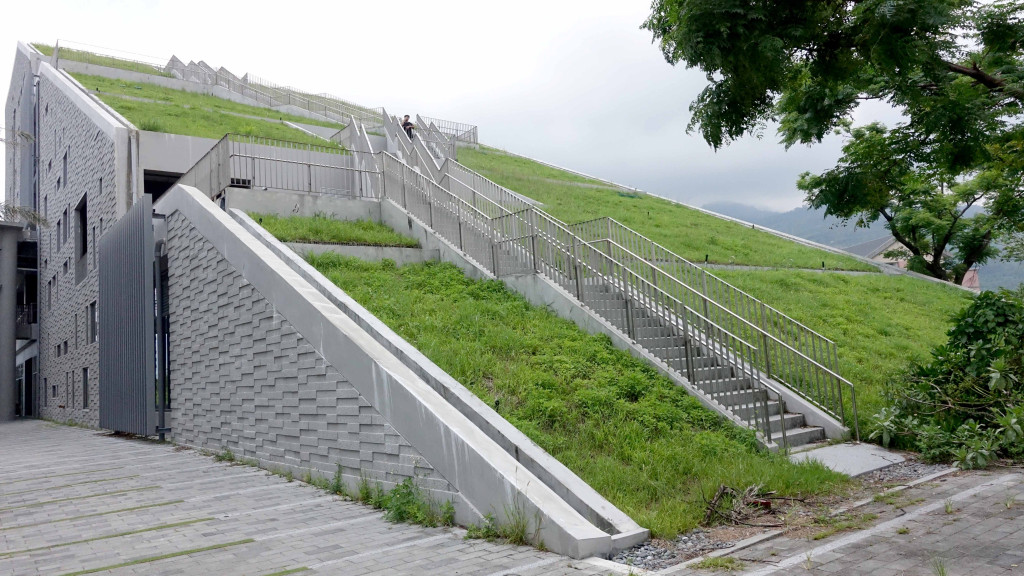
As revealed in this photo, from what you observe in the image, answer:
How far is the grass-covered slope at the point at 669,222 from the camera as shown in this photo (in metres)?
19.6

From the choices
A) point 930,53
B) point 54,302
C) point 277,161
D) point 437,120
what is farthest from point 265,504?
point 437,120

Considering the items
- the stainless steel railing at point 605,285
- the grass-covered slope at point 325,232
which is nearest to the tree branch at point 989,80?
the stainless steel railing at point 605,285

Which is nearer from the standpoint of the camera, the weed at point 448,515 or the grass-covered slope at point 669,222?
the weed at point 448,515

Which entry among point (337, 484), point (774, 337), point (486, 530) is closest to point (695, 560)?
point (486, 530)

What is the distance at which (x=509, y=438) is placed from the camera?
20.2 feet

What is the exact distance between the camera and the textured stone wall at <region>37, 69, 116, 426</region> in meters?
18.5

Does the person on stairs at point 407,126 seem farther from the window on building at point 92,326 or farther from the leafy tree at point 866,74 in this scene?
the leafy tree at point 866,74

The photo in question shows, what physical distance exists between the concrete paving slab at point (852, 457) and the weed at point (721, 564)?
2850 mm

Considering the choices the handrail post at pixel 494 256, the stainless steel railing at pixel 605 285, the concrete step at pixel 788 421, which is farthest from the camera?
the handrail post at pixel 494 256

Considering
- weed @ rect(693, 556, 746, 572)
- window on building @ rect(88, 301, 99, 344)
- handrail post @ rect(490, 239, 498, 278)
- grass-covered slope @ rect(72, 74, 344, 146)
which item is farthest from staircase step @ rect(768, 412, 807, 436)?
window on building @ rect(88, 301, 99, 344)

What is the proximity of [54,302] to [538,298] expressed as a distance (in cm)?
2263

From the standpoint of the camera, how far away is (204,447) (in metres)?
10.7

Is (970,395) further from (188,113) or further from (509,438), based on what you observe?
(188,113)

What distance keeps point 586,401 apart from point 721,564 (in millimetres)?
3277
